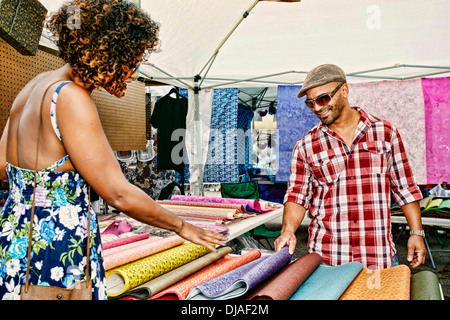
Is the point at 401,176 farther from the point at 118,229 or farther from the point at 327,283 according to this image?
the point at 118,229

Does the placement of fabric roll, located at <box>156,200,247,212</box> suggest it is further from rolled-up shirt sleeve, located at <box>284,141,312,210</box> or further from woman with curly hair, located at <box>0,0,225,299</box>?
woman with curly hair, located at <box>0,0,225,299</box>

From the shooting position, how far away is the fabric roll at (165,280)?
1038 millimetres

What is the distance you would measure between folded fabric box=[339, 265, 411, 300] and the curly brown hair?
98 centimetres

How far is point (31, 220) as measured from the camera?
0.92 metres

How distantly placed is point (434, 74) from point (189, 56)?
125 inches

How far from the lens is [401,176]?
5.86ft

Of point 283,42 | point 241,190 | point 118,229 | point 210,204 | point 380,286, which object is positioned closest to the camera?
point 380,286

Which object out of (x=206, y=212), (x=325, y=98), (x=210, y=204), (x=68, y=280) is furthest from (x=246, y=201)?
(x=68, y=280)

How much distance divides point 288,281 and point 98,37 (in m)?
0.91

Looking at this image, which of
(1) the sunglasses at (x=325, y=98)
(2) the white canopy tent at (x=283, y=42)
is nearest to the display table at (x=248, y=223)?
(1) the sunglasses at (x=325, y=98)

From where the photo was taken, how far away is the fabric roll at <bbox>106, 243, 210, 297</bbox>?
1.08m

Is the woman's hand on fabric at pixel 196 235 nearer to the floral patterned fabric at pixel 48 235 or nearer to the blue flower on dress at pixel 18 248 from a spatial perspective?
the floral patterned fabric at pixel 48 235
